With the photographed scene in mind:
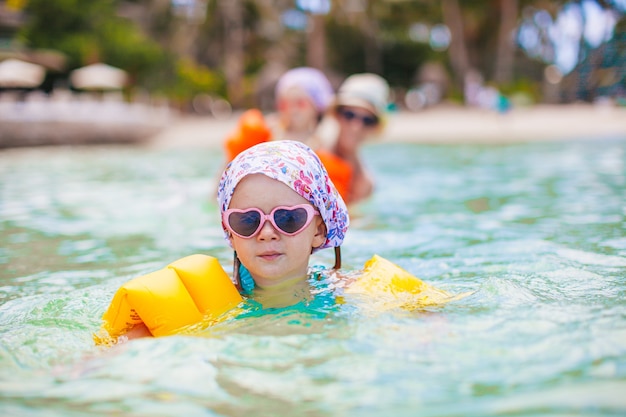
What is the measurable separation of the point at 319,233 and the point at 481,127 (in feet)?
62.1

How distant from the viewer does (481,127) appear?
69.8ft

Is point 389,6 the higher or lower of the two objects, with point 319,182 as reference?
higher

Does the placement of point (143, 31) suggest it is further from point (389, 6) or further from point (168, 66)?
point (389, 6)

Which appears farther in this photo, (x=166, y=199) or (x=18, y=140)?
(x=18, y=140)

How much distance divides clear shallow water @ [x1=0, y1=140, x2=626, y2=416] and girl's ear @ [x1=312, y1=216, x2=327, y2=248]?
0.30m

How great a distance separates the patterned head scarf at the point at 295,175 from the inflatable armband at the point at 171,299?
0.82 ft

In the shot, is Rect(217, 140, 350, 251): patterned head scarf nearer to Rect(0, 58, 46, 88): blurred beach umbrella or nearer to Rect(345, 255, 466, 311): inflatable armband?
Rect(345, 255, 466, 311): inflatable armband

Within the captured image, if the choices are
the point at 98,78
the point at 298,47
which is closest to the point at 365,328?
the point at 98,78

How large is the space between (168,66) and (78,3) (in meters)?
5.09

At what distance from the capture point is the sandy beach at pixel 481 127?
56.2 feet

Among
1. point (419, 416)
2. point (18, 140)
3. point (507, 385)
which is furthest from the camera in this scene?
point (18, 140)

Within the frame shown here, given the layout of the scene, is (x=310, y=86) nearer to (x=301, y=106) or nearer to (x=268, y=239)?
(x=301, y=106)

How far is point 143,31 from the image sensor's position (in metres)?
35.0

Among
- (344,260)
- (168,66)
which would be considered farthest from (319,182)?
(168,66)
